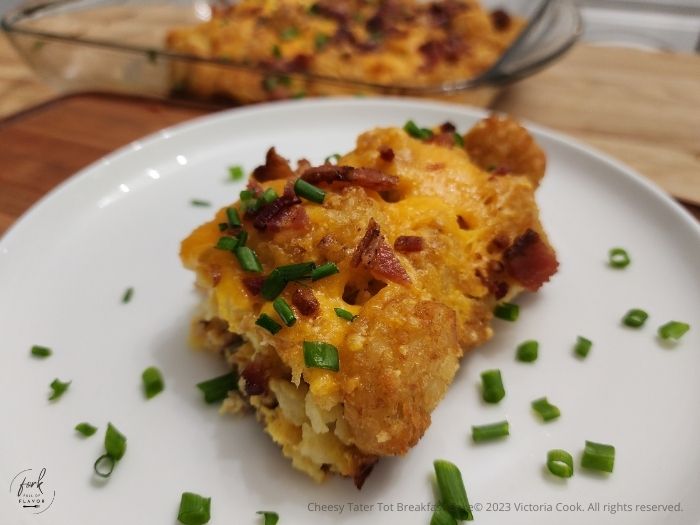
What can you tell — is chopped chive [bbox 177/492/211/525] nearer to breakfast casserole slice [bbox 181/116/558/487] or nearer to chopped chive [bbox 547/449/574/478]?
breakfast casserole slice [bbox 181/116/558/487]

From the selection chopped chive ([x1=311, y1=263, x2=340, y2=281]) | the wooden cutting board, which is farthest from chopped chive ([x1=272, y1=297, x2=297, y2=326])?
the wooden cutting board

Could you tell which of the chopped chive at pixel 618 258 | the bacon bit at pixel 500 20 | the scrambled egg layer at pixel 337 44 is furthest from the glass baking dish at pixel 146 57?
the chopped chive at pixel 618 258

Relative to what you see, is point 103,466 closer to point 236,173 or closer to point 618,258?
point 236,173

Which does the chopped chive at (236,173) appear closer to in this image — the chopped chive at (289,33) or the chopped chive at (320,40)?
the chopped chive at (320,40)

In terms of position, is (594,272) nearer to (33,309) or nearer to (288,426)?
(288,426)

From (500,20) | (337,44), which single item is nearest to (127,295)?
(337,44)

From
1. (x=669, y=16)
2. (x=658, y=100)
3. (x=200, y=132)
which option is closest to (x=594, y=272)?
(x=200, y=132)
